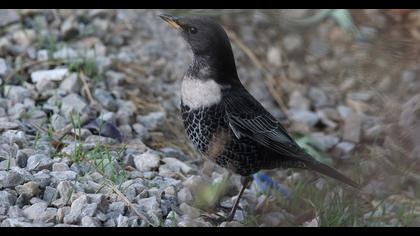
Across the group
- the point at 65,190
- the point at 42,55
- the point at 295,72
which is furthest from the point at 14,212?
the point at 295,72

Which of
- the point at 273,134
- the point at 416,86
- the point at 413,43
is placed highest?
the point at 413,43

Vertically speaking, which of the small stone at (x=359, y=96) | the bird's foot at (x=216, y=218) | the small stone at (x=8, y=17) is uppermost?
the small stone at (x=8, y=17)

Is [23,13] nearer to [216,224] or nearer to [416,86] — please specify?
[216,224]

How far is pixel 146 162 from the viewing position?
4.67 meters

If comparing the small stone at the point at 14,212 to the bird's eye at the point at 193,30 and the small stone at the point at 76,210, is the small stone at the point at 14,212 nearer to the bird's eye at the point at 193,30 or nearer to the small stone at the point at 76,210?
the small stone at the point at 76,210

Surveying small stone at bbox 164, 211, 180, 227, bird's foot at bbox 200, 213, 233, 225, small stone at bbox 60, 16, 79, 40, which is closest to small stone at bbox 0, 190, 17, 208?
small stone at bbox 164, 211, 180, 227

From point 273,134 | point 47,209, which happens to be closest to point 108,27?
point 273,134

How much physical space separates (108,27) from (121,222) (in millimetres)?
3079

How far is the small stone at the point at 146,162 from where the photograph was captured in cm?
466

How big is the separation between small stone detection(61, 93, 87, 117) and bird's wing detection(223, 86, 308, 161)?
49.1 inches

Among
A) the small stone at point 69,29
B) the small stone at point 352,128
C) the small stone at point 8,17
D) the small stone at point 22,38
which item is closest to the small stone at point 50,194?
the small stone at point 22,38

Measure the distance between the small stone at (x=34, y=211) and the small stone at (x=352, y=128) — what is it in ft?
9.57

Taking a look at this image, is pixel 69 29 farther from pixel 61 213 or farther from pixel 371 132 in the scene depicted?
pixel 61 213

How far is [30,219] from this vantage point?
147 inches
